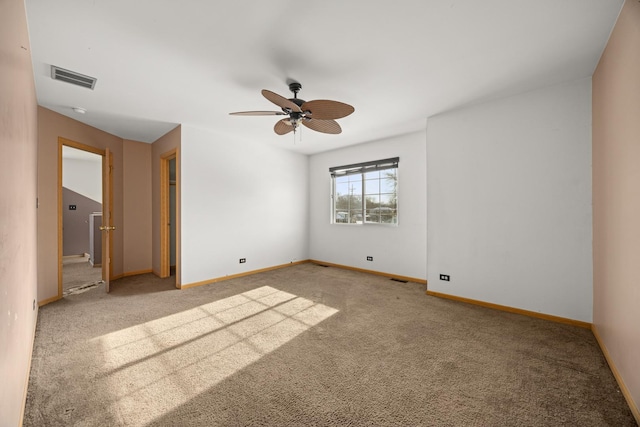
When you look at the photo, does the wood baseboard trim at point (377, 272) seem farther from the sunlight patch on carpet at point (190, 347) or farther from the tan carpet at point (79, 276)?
the tan carpet at point (79, 276)

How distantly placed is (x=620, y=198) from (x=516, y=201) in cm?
123

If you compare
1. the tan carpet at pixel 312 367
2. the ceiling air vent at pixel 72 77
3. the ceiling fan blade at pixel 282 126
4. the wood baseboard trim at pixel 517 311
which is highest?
the ceiling air vent at pixel 72 77

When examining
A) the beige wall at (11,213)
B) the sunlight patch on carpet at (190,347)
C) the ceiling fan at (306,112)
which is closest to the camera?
the beige wall at (11,213)

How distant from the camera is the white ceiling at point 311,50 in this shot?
184cm

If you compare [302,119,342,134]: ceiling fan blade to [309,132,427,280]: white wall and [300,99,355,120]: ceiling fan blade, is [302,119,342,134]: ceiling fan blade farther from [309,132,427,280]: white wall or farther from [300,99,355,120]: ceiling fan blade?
[309,132,427,280]: white wall

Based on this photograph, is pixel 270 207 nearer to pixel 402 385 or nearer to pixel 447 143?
pixel 447 143

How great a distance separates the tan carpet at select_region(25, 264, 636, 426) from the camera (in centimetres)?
160

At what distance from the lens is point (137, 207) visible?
Result: 5051 mm

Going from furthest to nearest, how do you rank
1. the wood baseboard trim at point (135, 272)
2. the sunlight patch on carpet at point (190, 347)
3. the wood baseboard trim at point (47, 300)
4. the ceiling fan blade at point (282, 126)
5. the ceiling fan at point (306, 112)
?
1. the wood baseboard trim at point (135, 272)
2. the wood baseboard trim at point (47, 300)
3. the ceiling fan blade at point (282, 126)
4. the ceiling fan at point (306, 112)
5. the sunlight patch on carpet at point (190, 347)

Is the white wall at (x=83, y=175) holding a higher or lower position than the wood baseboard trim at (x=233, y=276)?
higher

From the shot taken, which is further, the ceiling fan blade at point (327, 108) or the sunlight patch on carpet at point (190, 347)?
the ceiling fan blade at point (327, 108)

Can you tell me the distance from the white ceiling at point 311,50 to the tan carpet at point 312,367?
8.51ft

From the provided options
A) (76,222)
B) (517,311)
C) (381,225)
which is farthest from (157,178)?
(517,311)

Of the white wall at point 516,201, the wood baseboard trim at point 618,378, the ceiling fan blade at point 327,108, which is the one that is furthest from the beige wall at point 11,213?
the white wall at point 516,201
